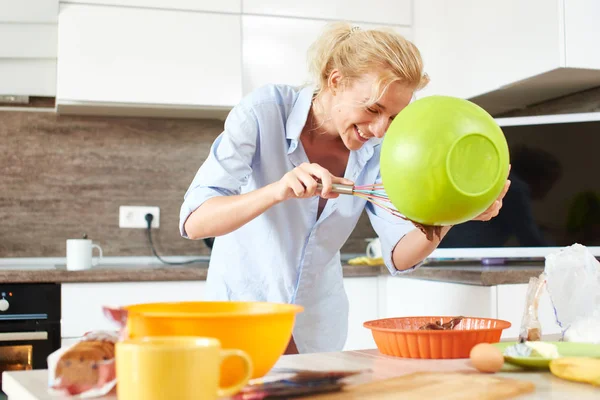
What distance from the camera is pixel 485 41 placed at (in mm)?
2441

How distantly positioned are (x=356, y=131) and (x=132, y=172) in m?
1.75

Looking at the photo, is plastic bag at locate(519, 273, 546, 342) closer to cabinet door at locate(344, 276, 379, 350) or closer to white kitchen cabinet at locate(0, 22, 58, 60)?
cabinet door at locate(344, 276, 379, 350)

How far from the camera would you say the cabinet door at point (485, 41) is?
2.17 meters

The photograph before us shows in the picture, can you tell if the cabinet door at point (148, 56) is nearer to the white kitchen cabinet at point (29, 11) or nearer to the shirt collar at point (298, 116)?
the white kitchen cabinet at point (29, 11)

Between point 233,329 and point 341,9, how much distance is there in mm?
2293

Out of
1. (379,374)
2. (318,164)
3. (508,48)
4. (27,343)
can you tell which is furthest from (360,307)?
(379,374)

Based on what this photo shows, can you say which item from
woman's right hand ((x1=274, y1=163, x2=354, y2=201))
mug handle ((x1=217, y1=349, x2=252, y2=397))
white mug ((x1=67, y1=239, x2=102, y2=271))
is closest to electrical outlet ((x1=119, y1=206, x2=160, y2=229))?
white mug ((x1=67, y1=239, x2=102, y2=271))

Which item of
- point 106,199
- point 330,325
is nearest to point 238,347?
point 330,325

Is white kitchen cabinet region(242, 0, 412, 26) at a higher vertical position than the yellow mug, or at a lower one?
higher

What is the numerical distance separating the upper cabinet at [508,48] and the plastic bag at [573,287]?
118 cm

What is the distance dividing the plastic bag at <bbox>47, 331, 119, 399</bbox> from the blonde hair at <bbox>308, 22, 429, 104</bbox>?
0.76 metres

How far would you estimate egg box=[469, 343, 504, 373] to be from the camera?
33.6 inches

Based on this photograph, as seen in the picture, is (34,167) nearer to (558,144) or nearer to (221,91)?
(221,91)

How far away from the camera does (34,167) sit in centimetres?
290
